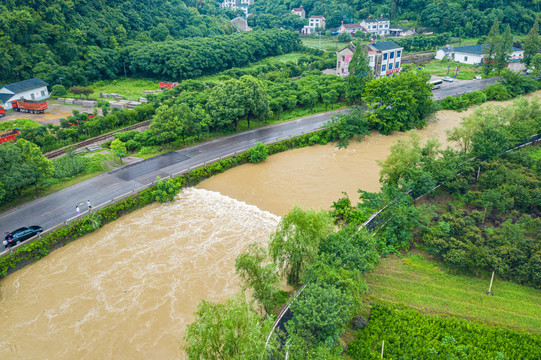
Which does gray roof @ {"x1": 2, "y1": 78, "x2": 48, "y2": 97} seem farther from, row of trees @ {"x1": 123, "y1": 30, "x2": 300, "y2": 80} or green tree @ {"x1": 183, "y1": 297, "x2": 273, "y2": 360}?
green tree @ {"x1": 183, "y1": 297, "x2": 273, "y2": 360}

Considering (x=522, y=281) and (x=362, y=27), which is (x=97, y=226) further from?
(x=362, y=27)

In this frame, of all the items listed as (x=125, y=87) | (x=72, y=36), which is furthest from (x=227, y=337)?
(x=72, y=36)

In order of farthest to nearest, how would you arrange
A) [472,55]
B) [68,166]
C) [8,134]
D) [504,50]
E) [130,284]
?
[472,55]
[504,50]
[8,134]
[68,166]
[130,284]

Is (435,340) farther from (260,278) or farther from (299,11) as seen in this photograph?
(299,11)

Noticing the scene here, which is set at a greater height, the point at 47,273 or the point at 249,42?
the point at 249,42

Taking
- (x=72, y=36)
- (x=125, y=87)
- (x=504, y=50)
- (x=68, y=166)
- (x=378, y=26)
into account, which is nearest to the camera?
(x=68, y=166)

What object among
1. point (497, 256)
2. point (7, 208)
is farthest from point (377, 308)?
point (7, 208)

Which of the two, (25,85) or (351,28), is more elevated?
(351,28)
